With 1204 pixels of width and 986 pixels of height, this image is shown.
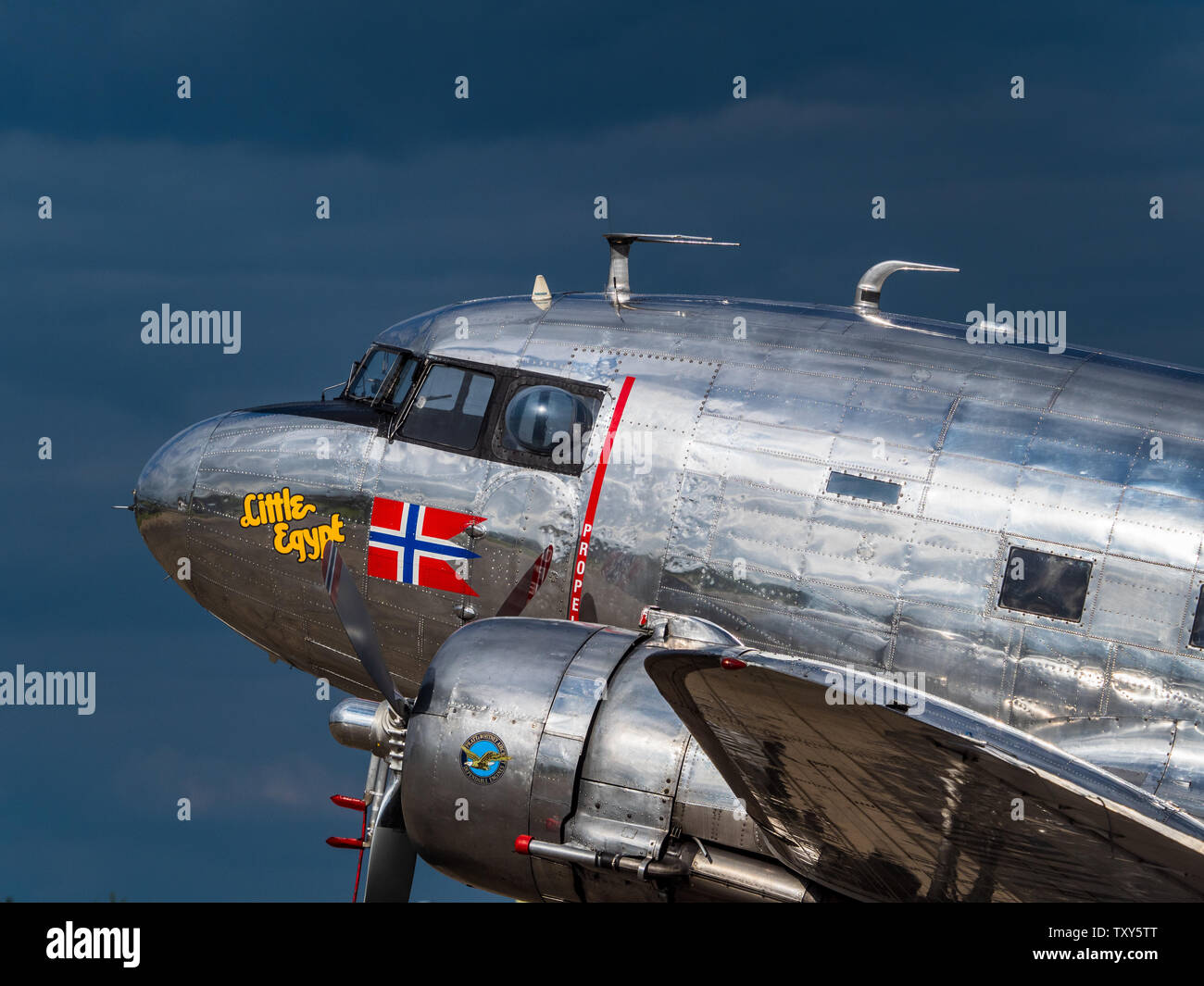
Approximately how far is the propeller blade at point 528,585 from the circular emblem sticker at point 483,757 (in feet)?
7.57

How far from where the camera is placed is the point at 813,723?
7.94 m

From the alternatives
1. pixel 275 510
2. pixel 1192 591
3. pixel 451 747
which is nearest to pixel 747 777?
pixel 451 747

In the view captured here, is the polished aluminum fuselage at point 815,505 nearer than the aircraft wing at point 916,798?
No

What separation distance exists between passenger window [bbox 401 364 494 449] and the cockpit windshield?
12.3 inches

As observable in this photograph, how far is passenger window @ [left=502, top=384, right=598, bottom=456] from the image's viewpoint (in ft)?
39.2

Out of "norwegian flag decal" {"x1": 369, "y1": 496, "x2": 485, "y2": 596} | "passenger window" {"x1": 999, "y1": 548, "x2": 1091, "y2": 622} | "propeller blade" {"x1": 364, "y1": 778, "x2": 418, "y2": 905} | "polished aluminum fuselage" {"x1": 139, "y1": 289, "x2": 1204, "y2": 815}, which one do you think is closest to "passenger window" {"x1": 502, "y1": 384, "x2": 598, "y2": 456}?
"polished aluminum fuselage" {"x1": 139, "y1": 289, "x2": 1204, "y2": 815}

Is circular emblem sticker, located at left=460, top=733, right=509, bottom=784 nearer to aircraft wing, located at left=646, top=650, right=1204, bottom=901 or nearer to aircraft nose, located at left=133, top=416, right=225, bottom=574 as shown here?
aircraft wing, located at left=646, top=650, right=1204, bottom=901

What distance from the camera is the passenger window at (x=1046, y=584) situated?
33.7ft

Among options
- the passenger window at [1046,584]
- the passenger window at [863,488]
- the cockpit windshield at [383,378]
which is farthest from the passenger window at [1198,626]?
the cockpit windshield at [383,378]

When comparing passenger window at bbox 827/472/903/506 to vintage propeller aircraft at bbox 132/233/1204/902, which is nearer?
vintage propeller aircraft at bbox 132/233/1204/902
